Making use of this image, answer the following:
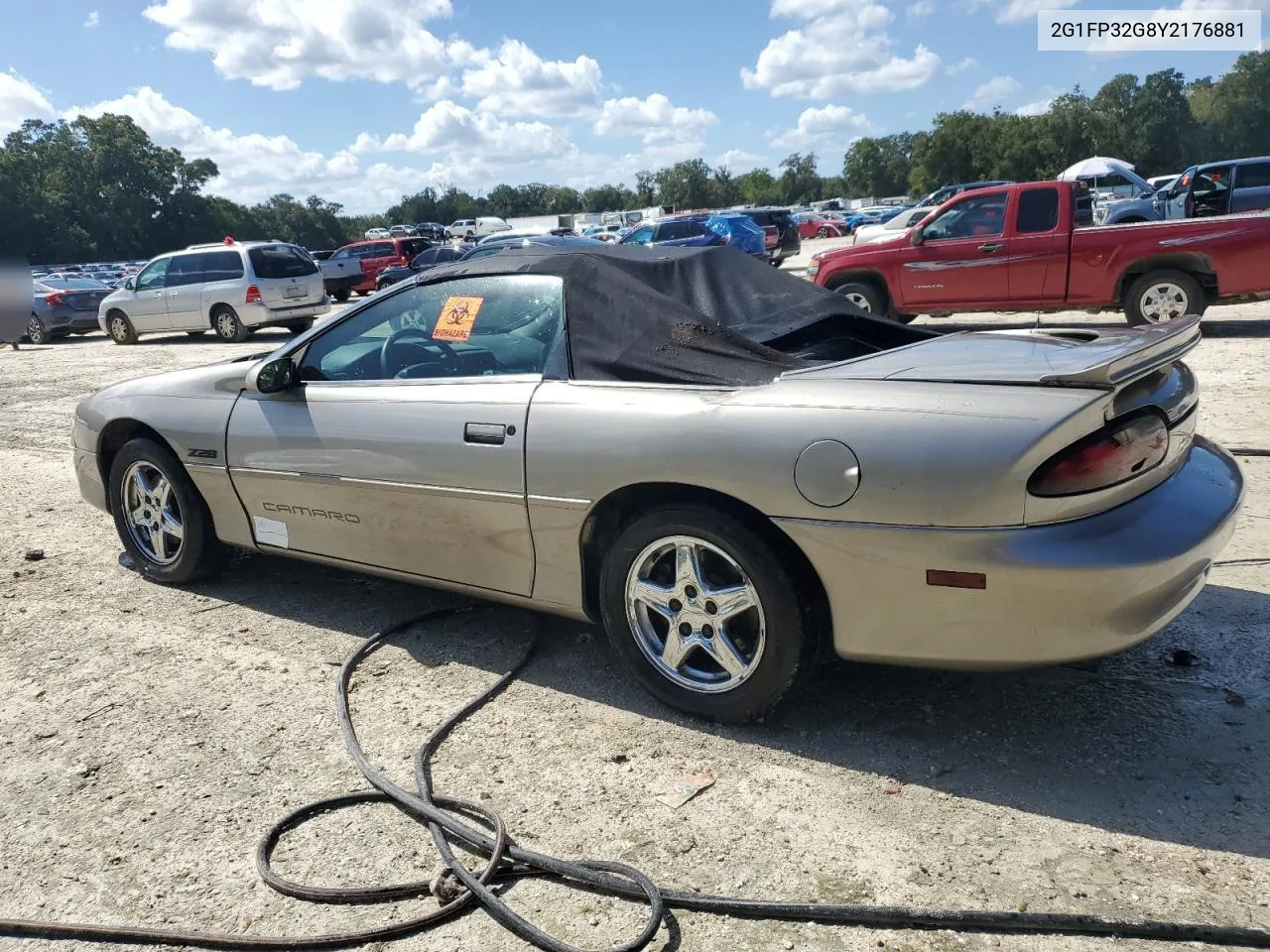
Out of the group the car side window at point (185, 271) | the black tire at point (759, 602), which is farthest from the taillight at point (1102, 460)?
the car side window at point (185, 271)

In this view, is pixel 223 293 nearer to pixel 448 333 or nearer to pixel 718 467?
pixel 448 333

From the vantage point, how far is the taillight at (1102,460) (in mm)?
2555

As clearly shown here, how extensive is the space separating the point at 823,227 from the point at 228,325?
3836 centimetres

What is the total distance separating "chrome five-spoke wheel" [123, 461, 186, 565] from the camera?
462 cm

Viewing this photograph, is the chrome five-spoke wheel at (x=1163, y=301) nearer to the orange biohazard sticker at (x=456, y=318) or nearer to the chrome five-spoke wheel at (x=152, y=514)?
the orange biohazard sticker at (x=456, y=318)

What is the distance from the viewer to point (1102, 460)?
2605 millimetres

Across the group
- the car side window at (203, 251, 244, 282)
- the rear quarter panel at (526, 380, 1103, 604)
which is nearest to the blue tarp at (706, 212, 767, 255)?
the car side window at (203, 251, 244, 282)

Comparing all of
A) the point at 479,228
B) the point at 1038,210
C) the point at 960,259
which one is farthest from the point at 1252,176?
the point at 479,228

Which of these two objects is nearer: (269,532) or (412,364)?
(412,364)

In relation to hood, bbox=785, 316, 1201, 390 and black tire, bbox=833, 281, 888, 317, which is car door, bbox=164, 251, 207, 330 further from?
hood, bbox=785, 316, 1201, 390

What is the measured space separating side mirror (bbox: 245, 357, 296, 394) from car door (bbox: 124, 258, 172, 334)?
1471 centimetres

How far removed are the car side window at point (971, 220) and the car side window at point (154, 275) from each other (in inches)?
506

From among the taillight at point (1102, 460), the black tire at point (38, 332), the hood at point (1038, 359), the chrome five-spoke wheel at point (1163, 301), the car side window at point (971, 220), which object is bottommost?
the black tire at point (38, 332)

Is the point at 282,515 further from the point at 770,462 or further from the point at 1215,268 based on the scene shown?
the point at 1215,268
